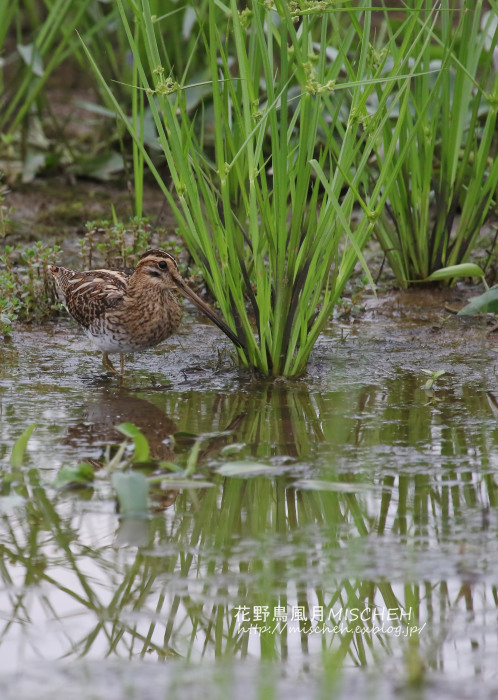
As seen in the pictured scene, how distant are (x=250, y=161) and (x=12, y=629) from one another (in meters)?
2.30

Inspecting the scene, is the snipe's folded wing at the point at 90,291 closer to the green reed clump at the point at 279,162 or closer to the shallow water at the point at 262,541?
the shallow water at the point at 262,541

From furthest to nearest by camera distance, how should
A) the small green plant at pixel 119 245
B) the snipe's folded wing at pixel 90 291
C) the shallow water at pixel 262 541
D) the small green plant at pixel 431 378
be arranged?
the small green plant at pixel 119 245 < the snipe's folded wing at pixel 90 291 < the small green plant at pixel 431 378 < the shallow water at pixel 262 541

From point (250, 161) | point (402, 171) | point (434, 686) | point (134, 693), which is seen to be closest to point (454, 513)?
point (434, 686)

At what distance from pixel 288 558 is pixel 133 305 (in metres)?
2.34

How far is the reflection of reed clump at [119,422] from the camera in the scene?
4.03 metres

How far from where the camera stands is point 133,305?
5070 mm

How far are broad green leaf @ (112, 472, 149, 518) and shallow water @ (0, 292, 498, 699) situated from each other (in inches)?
1.6

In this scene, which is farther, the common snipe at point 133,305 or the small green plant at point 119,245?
the small green plant at point 119,245

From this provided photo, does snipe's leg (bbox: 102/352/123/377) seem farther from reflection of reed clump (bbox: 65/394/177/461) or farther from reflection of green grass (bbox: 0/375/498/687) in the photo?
reflection of green grass (bbox: 0/375/498/687)

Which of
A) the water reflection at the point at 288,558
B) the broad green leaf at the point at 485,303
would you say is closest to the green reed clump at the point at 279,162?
the water reflection at the point at 288,558

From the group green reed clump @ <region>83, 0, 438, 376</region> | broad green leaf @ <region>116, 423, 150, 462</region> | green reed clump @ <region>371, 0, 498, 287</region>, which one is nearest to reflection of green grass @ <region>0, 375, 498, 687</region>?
broad green leaf @ <region>116, 423, 150, 462</region>

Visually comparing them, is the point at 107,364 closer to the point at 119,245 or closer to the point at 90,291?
the point at 90,291

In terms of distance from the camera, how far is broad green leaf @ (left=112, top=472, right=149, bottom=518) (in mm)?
3271

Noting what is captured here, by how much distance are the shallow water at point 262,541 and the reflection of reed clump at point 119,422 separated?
0.01 m
